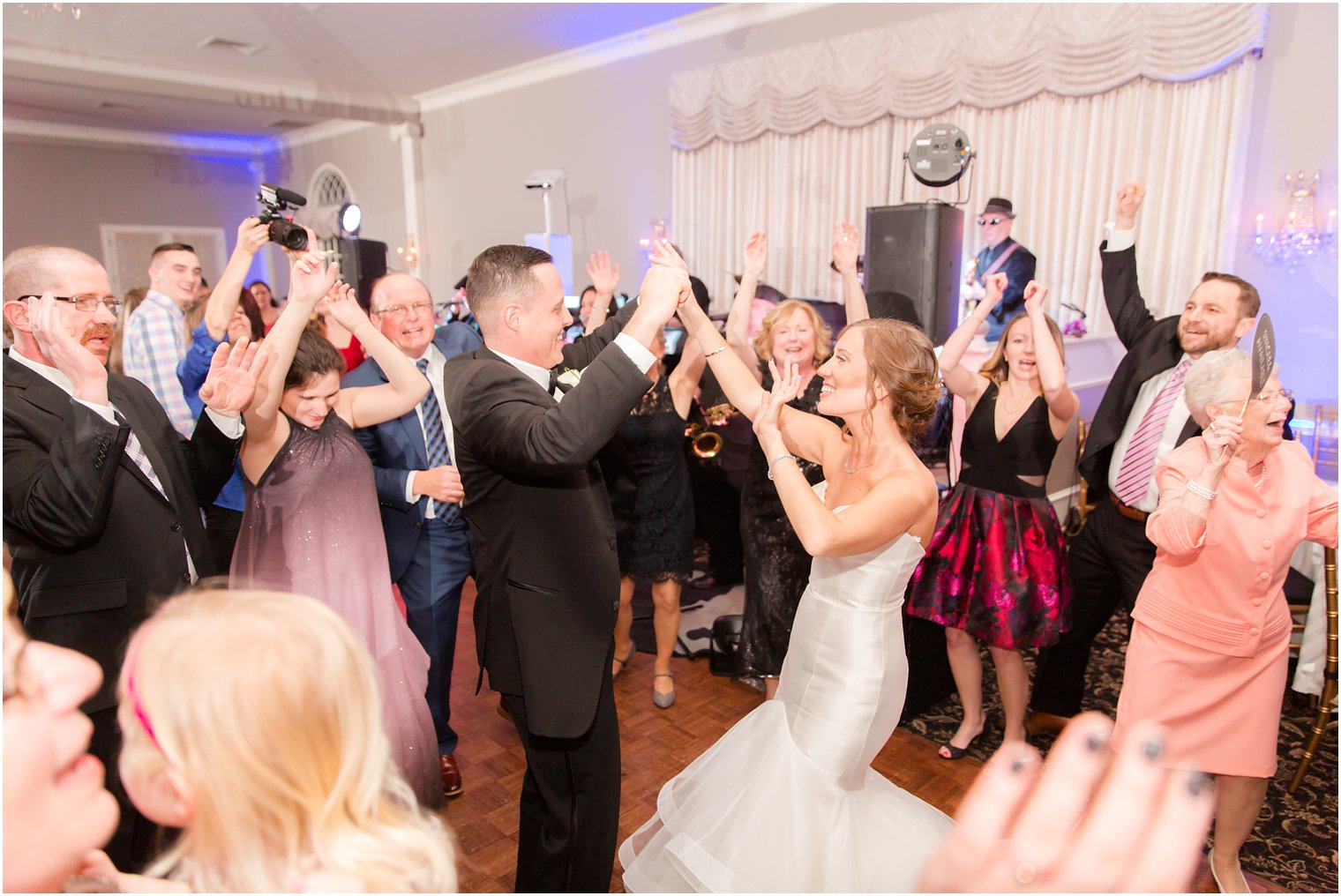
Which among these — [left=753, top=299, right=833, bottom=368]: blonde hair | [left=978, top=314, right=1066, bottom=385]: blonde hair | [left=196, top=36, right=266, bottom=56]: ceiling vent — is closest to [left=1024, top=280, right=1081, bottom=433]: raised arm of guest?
[left=978, top=314, right=1066, bottom=385]: blonde hair

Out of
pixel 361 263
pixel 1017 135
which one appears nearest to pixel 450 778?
pixel 1017 135

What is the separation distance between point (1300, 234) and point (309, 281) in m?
5.13

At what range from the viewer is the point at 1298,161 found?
4656mm

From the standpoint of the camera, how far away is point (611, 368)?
1.59 m

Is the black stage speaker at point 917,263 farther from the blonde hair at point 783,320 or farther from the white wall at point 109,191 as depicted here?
the white wall at point 109,191

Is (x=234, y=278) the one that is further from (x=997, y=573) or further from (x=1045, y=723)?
(x=1045, y=723)

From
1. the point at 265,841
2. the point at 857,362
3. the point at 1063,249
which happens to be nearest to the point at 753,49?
the point at 1063,249

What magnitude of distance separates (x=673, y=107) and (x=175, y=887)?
7.63 metres

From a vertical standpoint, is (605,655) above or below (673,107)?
below

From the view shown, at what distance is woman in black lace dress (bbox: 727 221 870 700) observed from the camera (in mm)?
2904

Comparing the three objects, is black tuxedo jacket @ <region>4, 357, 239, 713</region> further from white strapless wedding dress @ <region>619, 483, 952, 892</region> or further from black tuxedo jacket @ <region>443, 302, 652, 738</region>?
white strapless wedding dress @ <region>619, 483, 952, 892</region>

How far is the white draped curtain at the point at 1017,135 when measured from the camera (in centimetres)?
500

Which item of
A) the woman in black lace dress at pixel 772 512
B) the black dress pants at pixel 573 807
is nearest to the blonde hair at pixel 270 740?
the black dress pants at pixel 573 807

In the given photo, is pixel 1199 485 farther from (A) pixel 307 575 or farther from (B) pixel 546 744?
(A) pixel 307 575
